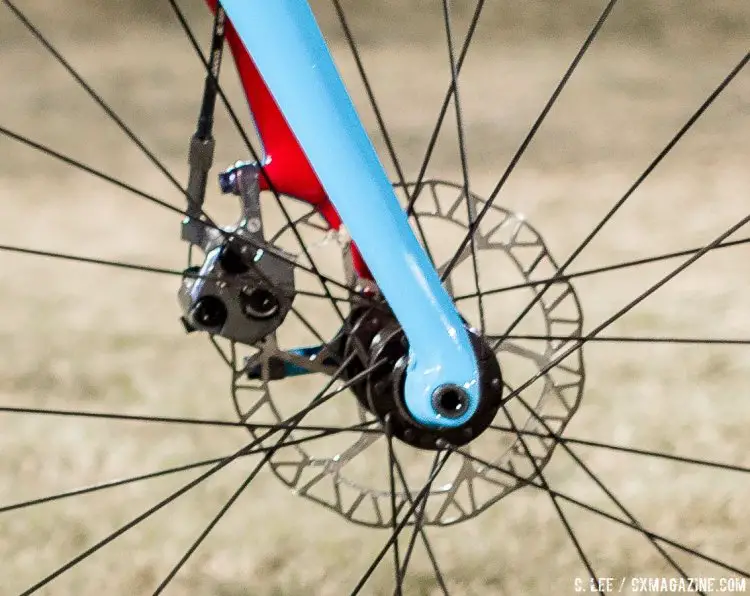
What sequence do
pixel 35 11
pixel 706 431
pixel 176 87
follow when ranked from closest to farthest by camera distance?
pixel 706 431, pixel 176 87, pixel 35 11

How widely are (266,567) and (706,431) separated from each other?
1.70 ft

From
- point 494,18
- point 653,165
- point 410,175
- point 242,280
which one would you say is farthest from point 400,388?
point 494,18

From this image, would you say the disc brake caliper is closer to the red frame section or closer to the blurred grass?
the red frame section

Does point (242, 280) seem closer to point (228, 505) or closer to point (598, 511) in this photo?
point (228, 505)

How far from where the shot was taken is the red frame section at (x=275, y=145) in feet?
2.36

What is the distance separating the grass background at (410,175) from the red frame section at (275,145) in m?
0.36

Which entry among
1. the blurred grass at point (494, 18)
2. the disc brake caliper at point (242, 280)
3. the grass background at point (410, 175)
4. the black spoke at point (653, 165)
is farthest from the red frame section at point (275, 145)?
the blurred grass at point (494, 18)

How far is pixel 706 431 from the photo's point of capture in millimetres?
1018

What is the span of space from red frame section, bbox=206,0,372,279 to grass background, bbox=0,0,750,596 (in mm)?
362

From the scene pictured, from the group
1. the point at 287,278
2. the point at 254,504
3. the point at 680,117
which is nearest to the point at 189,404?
the point at 254,504

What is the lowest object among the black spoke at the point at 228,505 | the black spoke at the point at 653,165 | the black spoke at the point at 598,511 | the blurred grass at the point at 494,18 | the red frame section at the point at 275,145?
the black spoke at the point at 598,511

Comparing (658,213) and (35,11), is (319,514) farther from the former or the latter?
(35,11)

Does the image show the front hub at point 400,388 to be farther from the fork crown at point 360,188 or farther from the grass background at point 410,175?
the grass background at point 410,175

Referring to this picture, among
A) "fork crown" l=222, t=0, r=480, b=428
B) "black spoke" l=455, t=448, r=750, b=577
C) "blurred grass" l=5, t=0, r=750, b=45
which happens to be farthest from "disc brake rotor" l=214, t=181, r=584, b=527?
"blurred grass" l=5, t=0, r=750, b=45
